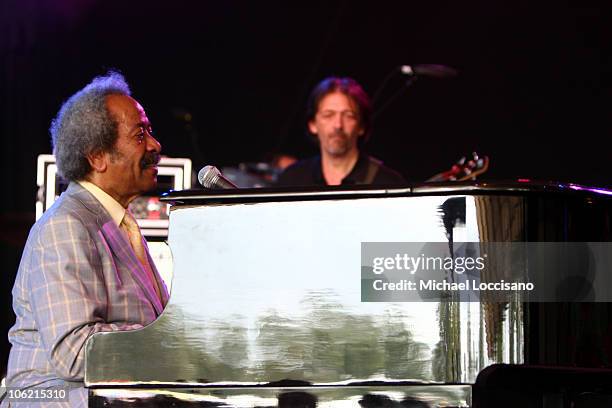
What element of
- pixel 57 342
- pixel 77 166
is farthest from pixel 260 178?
pixel 57 342

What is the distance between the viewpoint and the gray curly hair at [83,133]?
262 centimetres

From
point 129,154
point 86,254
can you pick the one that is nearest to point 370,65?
point 129,154

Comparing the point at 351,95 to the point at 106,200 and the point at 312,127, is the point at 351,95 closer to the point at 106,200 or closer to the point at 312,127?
the point at 312,127

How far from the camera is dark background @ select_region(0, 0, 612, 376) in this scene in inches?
233

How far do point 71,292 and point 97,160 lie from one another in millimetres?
561

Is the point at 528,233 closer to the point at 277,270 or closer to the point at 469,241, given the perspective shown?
the point at 469,241

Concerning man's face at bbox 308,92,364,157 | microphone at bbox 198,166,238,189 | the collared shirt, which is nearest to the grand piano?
microphone at bbox 198,166,238,189

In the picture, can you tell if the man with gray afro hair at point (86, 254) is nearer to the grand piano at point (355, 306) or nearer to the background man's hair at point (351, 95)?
the grand piano at point (355, 306)

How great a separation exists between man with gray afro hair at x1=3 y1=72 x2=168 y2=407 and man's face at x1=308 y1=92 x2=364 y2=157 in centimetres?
185

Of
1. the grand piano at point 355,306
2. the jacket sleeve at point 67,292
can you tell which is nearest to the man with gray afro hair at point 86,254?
the jacket sleeve at point 67,292

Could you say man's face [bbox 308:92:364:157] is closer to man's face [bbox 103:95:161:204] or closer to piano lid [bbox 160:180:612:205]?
man's face [bbox 103:95:161:204]

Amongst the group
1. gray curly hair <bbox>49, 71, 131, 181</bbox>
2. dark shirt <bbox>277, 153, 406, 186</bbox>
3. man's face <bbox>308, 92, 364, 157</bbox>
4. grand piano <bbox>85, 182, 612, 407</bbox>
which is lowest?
grand piano <bbox>85, 182, 612, 407</bbox>

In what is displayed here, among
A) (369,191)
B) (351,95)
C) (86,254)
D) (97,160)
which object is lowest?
(86,254)

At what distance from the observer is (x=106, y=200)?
2600 millimetres
